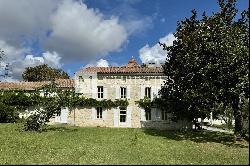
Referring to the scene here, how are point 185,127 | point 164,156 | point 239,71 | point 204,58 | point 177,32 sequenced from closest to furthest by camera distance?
point 164,156, point 239,71, point 204,58, point 177,32, point 185,127

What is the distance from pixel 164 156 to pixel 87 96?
27629mm

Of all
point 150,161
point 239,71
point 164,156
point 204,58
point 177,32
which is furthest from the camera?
point 177,32

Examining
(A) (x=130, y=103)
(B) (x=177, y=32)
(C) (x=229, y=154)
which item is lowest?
(C) (x=229, y=154)

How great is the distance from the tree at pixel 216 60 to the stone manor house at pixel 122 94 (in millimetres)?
13009

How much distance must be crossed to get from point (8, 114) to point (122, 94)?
15.3m

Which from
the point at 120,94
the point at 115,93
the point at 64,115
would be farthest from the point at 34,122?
the point at 120,94

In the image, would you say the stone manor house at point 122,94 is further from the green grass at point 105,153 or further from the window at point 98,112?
the green grass at point 105,153

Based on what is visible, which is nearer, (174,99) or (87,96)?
(174,99)

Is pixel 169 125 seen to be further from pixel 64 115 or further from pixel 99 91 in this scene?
pixel 64 115

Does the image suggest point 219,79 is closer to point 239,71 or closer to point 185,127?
point 239,71

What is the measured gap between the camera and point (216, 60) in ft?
97.3

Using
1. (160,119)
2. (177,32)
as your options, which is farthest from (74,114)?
(177,32)

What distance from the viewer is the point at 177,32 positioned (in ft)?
116

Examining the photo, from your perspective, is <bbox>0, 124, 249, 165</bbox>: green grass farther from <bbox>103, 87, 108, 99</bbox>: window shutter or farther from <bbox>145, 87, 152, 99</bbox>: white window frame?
<bbox>145, 87, 152, 99</bbox>: white window frame
